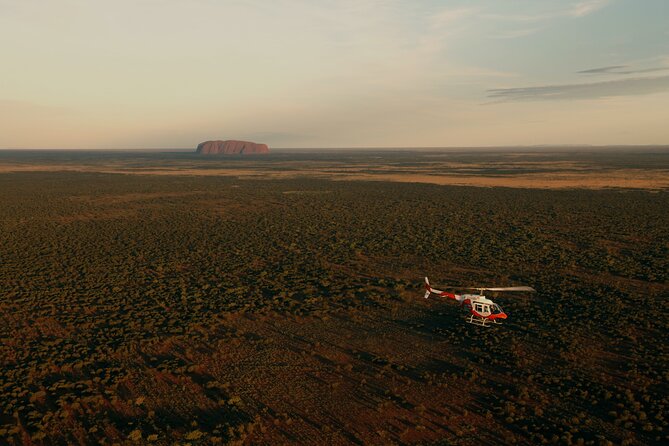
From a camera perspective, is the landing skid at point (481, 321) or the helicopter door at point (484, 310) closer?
the helicopter door at point (484, 310)

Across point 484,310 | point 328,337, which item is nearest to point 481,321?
point 484,310

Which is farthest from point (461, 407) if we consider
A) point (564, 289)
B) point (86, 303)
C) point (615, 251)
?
point (615, 251)

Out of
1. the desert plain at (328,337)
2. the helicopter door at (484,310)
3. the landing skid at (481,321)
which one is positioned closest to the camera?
the desert plain at (328,337)

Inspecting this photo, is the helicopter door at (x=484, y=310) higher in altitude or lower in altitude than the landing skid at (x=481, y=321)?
higher

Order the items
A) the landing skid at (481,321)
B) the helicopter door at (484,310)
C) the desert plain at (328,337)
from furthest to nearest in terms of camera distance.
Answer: the landing skid at (481,321)
the helicopter door at (484,310)
the desert plain at (328,337)

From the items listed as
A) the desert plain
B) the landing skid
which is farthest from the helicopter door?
the desert plain

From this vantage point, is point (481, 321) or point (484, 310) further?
point (481, 321)

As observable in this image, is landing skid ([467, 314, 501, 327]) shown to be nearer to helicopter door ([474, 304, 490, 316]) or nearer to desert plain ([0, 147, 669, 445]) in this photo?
helicopter door ([474, 304, 490, 316])

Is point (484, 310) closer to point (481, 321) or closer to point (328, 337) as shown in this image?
point (481, 321)

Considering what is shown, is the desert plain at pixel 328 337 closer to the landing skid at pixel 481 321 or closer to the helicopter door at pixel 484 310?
the landing skid at pixel 481 321

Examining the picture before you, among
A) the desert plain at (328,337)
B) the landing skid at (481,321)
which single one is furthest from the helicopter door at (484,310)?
the desert plain at (328,337)

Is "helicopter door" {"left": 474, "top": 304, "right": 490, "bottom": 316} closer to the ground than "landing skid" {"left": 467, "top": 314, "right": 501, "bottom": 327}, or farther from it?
farther from it
